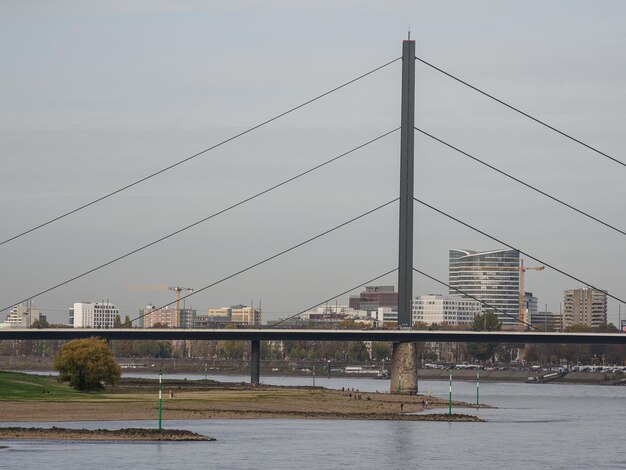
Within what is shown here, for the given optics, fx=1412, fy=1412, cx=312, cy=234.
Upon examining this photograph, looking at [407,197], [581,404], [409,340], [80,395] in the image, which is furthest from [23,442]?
[581,404]

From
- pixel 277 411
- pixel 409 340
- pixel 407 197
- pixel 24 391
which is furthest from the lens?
pixel 409 340

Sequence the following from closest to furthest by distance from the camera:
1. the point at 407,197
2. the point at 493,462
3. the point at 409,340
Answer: the point at 493,462
the point at 407,197
the point at 409,340

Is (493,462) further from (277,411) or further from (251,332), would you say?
(251,332)

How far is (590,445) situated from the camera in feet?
263

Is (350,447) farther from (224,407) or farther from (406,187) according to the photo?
(406,187)

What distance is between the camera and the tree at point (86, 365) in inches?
4596

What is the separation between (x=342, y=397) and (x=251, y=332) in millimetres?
18698

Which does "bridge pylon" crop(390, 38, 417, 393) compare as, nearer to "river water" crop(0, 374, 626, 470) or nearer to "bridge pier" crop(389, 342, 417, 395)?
"bridge pier" crop(389, 342, 417, 395)

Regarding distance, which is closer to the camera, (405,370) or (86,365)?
(86,365)

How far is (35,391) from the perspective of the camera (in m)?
110

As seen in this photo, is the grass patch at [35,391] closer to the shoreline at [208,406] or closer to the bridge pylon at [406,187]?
the shoreline at [208,406]

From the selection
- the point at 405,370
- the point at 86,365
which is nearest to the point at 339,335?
the point at 405,370

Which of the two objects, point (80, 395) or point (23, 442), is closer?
point (23, 442)

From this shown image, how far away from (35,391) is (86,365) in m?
7.58
